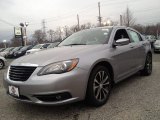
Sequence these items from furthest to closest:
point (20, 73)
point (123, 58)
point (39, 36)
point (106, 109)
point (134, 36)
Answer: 1. point (39, 36)
2. point (134, 36)
3. point (123, 58)
4. point (106, 109)
5. point (20, 73)

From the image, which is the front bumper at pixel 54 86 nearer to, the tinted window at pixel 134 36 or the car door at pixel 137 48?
the car door at pixel 137 48

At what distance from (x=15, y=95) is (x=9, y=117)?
0.41 m

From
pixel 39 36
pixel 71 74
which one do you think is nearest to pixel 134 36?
pixel 71 74

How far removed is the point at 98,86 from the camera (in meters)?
3.85

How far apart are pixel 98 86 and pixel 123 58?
1.12 m

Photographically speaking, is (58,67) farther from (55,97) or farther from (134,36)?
(134,36)

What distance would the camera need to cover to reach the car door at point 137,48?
5.36 meters

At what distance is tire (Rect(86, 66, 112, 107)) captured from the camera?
143 inches

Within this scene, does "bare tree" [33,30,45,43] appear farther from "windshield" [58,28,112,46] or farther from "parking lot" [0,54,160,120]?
"parking lot" [0,54,160,120]

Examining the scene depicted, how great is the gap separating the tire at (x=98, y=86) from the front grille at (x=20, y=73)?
0.99 meters

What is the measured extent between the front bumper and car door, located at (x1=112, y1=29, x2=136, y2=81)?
1154mm

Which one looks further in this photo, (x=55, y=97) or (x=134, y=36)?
(x=134, y=36)

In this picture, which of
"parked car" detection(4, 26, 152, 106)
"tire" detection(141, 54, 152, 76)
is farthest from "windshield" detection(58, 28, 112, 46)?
"tire" detection(141, 54, 152, 76)

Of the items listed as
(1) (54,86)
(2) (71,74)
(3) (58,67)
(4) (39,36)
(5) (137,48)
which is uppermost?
(4) (39,36)
